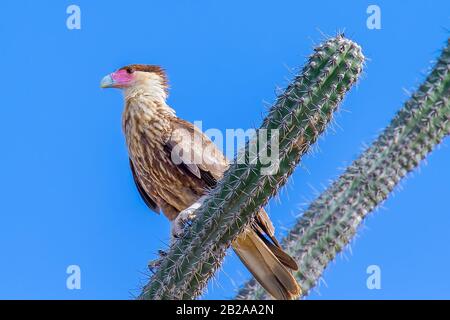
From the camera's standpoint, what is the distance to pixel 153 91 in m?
8.74

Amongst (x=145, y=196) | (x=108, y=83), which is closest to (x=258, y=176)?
(x=145, y=196)

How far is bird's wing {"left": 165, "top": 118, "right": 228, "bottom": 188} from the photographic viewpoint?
7664 mm

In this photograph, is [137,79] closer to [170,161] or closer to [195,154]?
[170,161]

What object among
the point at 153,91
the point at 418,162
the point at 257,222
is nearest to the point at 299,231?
the point at 257,222

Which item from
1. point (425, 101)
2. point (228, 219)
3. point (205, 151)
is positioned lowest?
point (228, 219)

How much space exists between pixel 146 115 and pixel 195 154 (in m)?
0.74

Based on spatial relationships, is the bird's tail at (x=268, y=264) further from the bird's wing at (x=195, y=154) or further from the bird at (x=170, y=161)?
the bird's wing at (x=195, y=154)

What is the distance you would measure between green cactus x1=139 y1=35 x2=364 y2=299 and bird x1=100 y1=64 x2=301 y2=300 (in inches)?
44.0

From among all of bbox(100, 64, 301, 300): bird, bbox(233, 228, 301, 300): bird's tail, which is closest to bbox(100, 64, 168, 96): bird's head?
bbox(100, 64, 301, 300): bird

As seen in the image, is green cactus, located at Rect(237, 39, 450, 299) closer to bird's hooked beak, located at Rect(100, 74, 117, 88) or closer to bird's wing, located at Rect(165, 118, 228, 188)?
bird's wing, located at Rect(165, 118, 228, 188)

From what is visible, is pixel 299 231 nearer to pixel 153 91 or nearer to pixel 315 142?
pixel 315 142

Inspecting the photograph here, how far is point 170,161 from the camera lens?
788cm

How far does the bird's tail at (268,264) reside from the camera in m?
6.71
